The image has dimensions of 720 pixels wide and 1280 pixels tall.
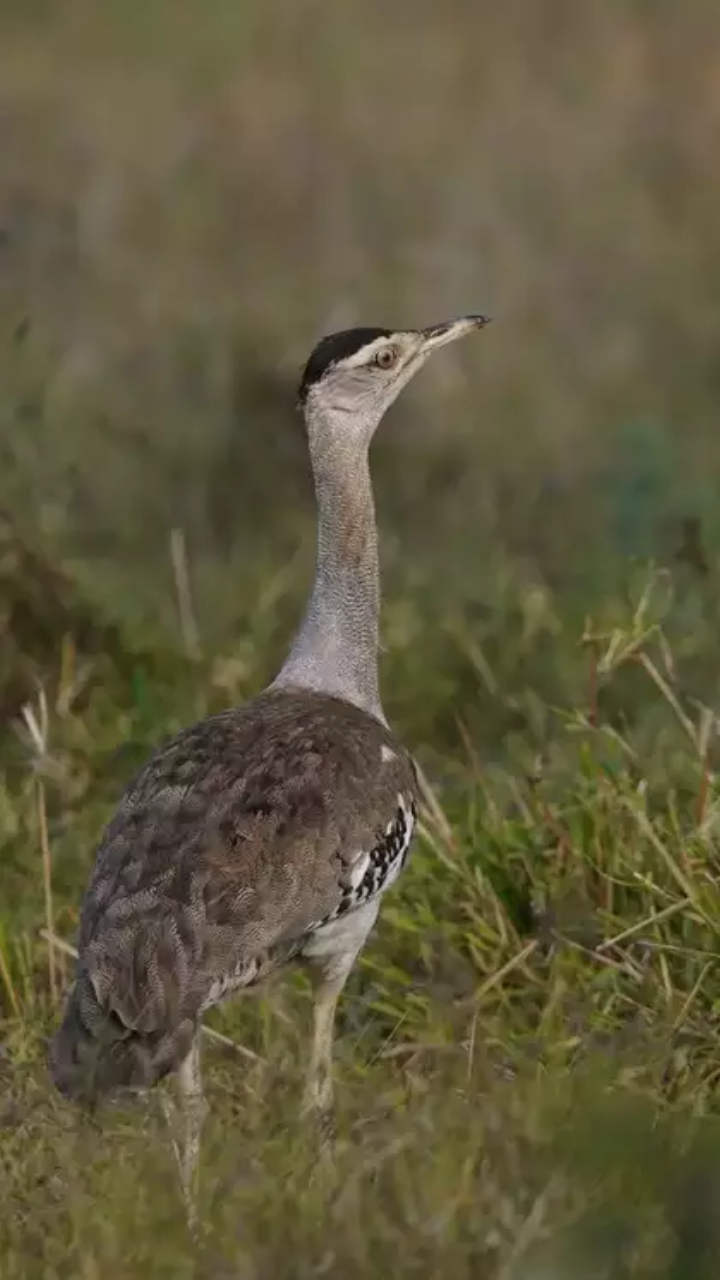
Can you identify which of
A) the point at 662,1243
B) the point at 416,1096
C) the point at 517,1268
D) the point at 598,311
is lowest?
the point at 598,311

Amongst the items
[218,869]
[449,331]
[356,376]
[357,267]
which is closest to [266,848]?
[218,869]

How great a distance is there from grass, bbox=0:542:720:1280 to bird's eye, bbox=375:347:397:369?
55 centimetres

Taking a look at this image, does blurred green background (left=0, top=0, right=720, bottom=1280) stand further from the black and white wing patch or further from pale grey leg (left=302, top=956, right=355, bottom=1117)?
the black and white wing patch

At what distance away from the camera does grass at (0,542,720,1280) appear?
2865 millimetres

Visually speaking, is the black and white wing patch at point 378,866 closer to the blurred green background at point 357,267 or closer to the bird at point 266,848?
the bird at point 266,848

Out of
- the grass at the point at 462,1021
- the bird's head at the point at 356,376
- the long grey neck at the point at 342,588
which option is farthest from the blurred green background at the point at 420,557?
the bird's head at the point at 356,376

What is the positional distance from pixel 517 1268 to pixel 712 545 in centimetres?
345

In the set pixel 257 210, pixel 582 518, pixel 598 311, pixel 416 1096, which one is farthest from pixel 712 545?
pixel 257 210

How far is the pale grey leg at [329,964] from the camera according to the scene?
3783mm

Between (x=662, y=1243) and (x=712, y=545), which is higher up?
(x=662, y=1243)

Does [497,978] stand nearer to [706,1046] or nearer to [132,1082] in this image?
[706,1046]

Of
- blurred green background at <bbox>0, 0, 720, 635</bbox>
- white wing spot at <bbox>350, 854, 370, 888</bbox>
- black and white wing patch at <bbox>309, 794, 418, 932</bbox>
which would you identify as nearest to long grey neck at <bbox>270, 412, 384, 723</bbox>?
black and white wing patch at <bbox>309, 794, 418, 932</bbox>

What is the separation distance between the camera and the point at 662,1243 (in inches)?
91.0

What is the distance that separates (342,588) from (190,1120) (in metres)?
1.24
